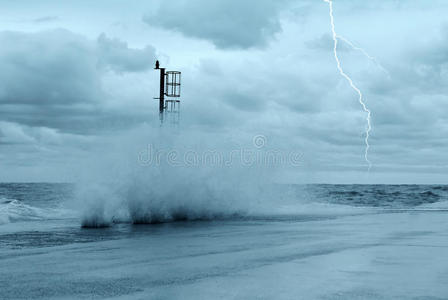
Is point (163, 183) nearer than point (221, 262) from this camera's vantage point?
No

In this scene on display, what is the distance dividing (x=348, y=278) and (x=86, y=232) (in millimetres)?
10709

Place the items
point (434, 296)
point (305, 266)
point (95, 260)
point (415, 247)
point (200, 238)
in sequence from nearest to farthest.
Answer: point (434, 296) < point (305, 266) < point (95, 260) < point (415, 247) < point (200, 238)

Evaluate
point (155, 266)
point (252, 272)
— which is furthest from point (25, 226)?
point (252, 272)

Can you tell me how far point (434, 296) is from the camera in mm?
8070

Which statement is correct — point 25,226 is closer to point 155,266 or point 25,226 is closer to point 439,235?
point 155,266

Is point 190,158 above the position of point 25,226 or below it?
above

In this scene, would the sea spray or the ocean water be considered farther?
the sea spray

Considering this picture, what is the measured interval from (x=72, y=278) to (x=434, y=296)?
5.76 meters

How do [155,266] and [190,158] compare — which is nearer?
[155,266]

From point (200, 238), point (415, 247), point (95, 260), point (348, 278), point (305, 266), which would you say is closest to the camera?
point (348, 278)

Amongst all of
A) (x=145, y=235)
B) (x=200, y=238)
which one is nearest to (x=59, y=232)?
(x=145, y=235)

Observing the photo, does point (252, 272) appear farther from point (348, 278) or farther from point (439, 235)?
point (439, 235)

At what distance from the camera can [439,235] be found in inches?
693

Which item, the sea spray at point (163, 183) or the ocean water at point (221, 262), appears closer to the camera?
the ocean water at point (221, 262)
